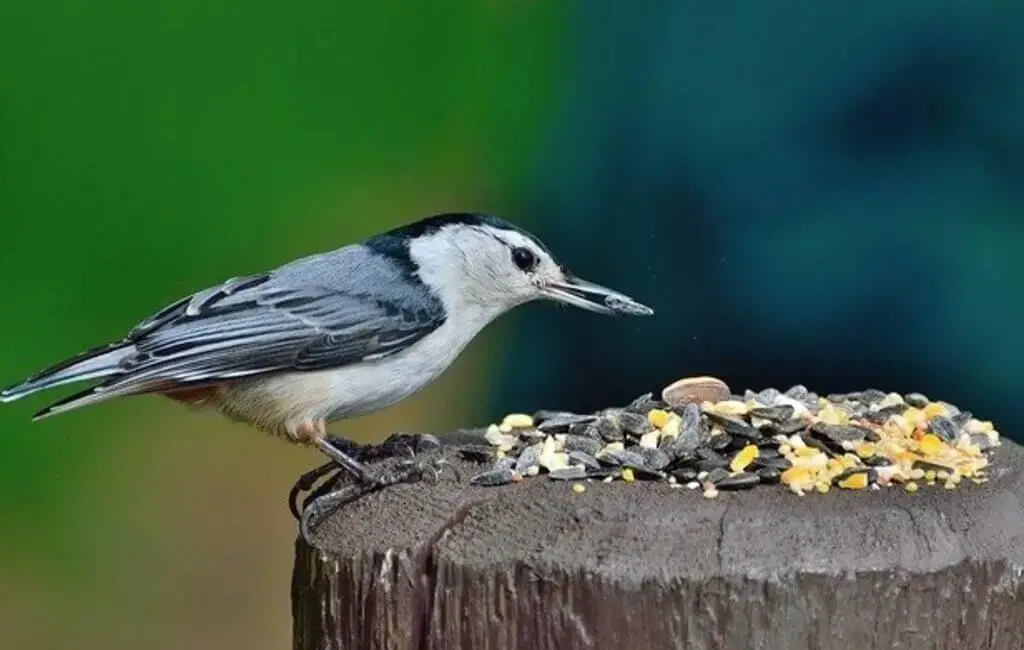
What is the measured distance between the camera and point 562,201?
2641 millimetres

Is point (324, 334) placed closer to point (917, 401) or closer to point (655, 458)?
point (655, 458)

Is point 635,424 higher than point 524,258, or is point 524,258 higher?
point 524,258

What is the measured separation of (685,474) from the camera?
1623mm

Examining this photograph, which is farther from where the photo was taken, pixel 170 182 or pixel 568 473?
pixel 170 182

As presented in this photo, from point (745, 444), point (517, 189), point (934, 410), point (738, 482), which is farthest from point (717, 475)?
point (517, 189)

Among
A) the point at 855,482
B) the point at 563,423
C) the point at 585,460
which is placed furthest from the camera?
the point at 563,423

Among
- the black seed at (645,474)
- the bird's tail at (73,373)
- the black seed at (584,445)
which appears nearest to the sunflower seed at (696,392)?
the black seed at (584,445)

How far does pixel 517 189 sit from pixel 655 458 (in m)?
1.09

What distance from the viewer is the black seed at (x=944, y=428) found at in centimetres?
180

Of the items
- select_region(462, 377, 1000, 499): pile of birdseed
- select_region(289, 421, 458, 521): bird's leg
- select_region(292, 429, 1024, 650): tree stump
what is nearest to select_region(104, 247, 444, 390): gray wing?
select_region(289, 421, 458, 521): bird's leg

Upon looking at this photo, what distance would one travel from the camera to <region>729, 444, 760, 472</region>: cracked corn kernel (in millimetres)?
1635

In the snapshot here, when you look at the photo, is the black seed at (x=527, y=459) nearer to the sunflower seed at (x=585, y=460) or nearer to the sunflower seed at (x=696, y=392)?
the sunflower seed at (x=585, y=460)

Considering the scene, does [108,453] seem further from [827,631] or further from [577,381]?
[827,631]

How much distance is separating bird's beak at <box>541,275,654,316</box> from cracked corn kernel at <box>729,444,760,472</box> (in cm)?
46
